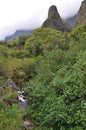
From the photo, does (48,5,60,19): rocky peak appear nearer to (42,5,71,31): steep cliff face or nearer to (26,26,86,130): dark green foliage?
(42,5,71,31): steep cliff face

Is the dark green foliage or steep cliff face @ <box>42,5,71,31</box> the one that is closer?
the dark green foliage

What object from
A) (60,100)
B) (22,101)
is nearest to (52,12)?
(22,101)

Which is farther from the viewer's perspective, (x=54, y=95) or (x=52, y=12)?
(x=52, y=12)

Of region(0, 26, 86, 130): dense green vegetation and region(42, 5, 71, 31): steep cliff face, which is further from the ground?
region(42, 5, 71, 31): steep cliff face

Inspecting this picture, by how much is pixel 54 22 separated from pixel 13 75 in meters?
52.9

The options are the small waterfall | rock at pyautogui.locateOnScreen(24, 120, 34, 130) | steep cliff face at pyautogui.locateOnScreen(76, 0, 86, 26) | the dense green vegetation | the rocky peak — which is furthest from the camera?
the rocky peak

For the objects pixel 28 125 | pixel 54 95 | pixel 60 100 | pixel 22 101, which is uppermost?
pixel 60 100

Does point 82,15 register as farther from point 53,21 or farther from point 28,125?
point 28,125

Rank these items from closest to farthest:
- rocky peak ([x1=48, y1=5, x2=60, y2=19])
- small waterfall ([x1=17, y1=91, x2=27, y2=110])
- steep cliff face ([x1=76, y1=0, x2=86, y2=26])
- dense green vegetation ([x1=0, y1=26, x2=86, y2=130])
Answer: dense green vegetation ([x1=0, y1=26, x2=86, y2=130])
small waterfall ([x1=17, y1=91, x2=27, y2=110])
steep cliff face ([x1=76, y1=0, x2=86, y2=26])
rocky peak ([x1=48, y1=5, x2=60, y2=19])

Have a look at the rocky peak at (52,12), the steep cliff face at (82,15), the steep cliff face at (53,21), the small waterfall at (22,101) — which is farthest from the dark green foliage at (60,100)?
the rocky peak at (52,12)

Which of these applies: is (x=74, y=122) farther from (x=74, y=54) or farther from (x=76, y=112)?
(x=74, y=54)

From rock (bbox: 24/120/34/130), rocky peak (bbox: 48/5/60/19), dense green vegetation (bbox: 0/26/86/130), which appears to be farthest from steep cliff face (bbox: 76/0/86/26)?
rock (bbox: 24/120/34/130)

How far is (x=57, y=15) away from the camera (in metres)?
104

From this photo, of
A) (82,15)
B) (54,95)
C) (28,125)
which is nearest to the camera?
(28,125)
